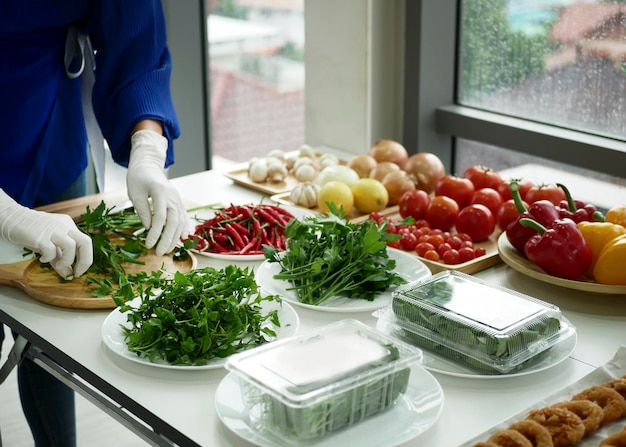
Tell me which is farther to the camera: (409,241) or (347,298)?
(409,241)

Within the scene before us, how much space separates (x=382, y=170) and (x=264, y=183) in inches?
14.1

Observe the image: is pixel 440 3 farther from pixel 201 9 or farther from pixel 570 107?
pixel 201 9

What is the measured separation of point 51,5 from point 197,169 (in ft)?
3.93

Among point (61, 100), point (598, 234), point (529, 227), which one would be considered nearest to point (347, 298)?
point (529, 227)

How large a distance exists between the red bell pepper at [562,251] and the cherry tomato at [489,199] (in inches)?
14.0

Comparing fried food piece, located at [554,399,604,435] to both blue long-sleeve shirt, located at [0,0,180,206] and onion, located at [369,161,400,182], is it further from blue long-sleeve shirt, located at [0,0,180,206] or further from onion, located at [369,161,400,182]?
blue long-sleeve shirt, located at [0,0,180,206]

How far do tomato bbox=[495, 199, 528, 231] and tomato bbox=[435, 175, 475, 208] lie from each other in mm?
130

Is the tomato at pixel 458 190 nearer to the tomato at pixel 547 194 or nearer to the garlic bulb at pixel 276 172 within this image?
the tomato at pixel 547 194

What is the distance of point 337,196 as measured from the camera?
2.18m

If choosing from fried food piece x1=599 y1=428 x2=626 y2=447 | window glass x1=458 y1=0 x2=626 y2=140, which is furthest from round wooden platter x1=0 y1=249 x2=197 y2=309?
window glass x1=458 y1=0 x2=626 y2=140

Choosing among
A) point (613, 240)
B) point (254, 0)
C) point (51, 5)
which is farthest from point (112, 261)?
point (254, 0)

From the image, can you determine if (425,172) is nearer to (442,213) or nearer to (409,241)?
(442,213)

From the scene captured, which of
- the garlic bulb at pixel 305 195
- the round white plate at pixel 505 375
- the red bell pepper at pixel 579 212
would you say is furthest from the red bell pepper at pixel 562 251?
the garlic bulb at pixel 305 195

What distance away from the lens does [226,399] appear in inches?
51.4
